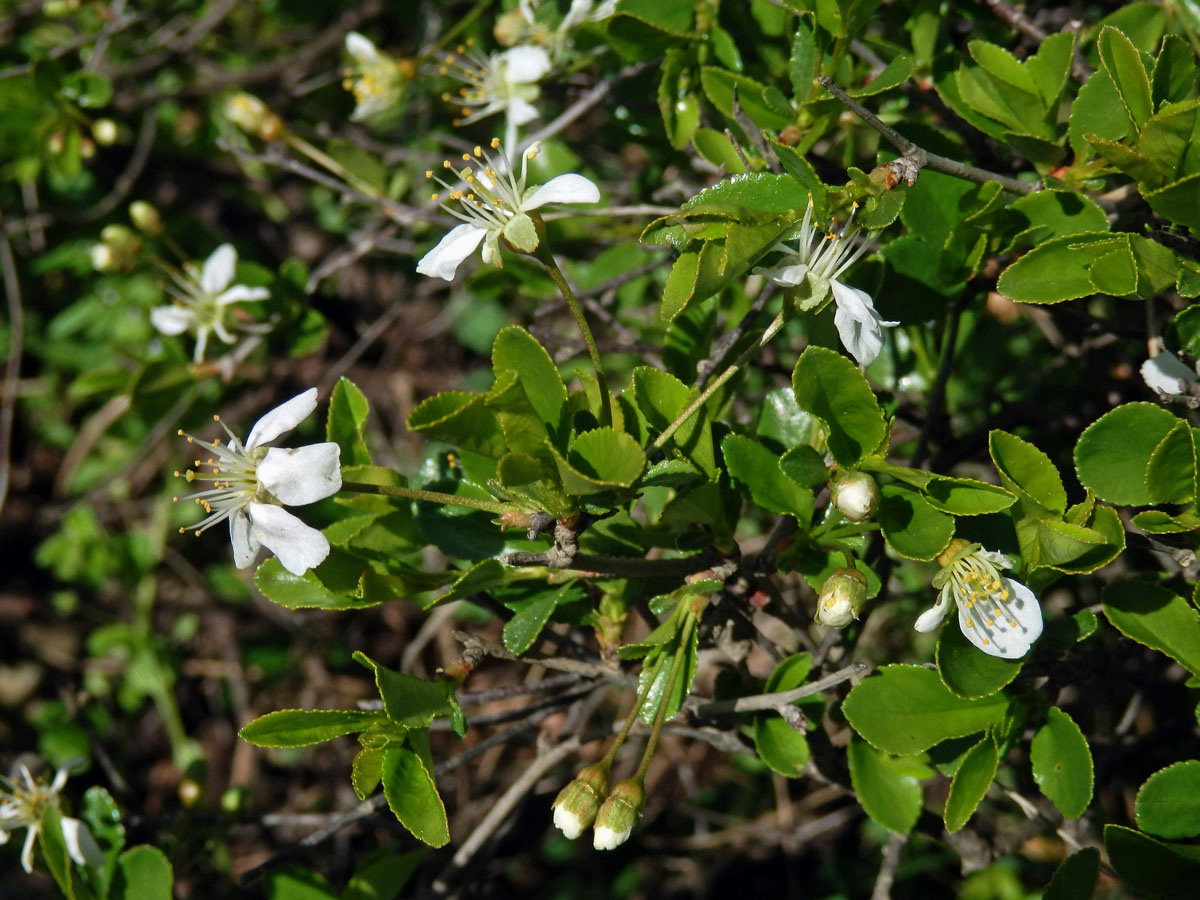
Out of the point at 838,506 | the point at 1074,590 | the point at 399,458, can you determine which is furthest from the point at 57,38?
the point at 1074,590

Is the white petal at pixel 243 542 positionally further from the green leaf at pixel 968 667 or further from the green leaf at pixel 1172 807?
the green leaf at pixel 1172 807

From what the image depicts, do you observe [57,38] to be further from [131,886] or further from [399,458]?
[131,886]

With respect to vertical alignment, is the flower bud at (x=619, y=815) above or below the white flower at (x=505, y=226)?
below

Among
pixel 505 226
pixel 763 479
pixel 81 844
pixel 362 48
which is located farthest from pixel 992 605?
pixel 362 48

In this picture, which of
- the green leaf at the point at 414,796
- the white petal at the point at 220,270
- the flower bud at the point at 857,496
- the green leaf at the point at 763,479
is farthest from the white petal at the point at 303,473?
the white petal at the point at 220,270

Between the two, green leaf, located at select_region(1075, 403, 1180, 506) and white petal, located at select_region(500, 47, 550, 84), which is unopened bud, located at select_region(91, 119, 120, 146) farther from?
green leaf, located at select_region(1075, 403, 1180, 506)

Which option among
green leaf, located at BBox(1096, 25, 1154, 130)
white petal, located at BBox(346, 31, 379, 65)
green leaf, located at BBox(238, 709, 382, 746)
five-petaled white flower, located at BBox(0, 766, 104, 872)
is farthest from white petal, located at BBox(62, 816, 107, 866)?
green leaf, located at BBox(1096, 25, 1154, 130)
